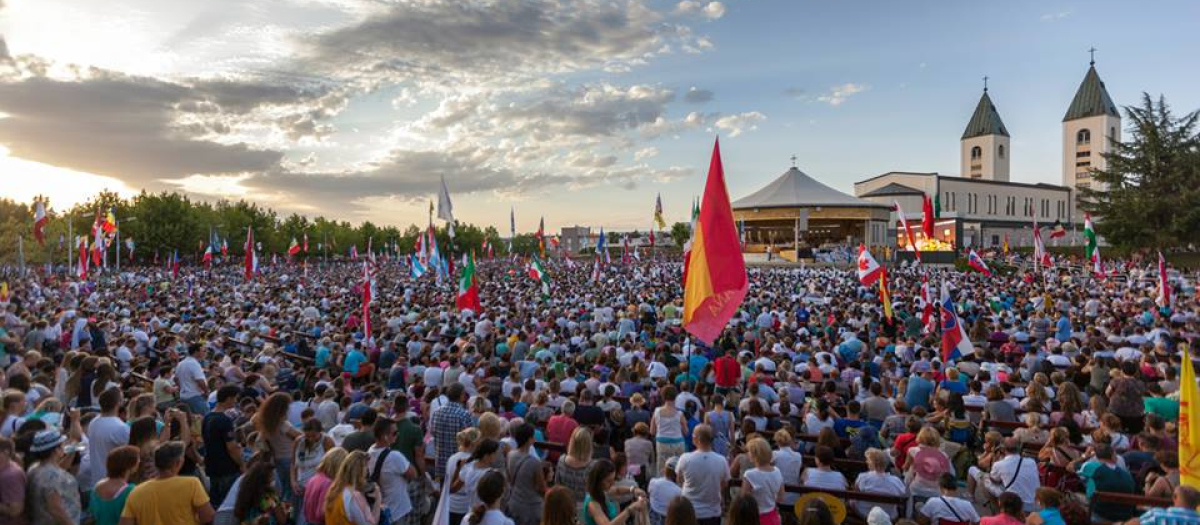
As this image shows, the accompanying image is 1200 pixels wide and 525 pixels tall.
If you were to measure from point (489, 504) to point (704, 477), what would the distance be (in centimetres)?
189

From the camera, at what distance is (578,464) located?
507 cm

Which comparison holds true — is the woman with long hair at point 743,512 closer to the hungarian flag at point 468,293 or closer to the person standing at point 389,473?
the person standing at point 389,473

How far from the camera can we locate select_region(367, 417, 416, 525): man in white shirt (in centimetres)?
520

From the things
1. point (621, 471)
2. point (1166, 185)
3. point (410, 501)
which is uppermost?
point (1166, 185)

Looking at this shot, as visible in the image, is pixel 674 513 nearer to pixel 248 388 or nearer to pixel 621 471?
pixel 621 471

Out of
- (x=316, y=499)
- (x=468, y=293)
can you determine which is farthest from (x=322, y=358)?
(x=316, y=499)

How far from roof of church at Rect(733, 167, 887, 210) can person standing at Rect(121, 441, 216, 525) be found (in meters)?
57.2

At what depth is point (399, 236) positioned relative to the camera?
399 ft

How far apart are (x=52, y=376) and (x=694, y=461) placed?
916cm

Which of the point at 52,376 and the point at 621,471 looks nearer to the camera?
the point at 621,471

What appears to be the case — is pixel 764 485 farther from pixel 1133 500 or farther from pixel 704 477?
pixel 1133 500

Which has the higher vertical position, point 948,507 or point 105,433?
point 105,433

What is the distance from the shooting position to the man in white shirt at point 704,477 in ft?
16.9

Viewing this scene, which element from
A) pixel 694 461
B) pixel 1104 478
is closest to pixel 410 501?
pixel 694 461
